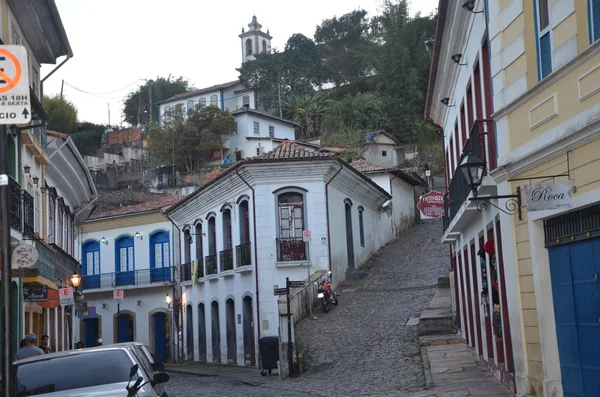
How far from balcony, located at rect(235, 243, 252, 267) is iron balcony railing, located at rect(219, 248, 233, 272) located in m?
0.69

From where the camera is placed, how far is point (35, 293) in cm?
2075

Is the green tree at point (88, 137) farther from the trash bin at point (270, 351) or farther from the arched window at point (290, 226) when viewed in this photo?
the trash bin at point (270, 351)

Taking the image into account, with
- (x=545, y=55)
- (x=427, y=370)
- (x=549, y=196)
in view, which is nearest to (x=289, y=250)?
(x=427, y=370)

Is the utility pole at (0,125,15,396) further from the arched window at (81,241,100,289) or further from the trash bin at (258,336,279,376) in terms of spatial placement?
the arched window at (81,241,100,289)

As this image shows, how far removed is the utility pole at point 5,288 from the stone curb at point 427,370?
8772 mm

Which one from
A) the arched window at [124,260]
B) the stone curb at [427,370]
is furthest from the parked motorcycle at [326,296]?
the arched window at [124,260]

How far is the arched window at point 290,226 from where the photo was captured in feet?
95.7

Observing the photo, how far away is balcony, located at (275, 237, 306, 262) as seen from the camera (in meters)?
29.1

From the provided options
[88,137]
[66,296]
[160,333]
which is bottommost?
[160,333]

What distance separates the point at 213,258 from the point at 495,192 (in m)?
21.2

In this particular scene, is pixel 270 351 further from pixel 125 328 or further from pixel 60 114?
pixel 60 114

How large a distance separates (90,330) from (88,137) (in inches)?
1290

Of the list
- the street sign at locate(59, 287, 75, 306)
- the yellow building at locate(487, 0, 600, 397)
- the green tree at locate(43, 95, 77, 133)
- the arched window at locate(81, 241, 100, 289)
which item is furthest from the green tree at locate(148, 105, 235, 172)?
the yellow building at locate(487, 0, 600, 397)

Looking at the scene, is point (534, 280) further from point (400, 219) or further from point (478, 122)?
point (400, 219)
